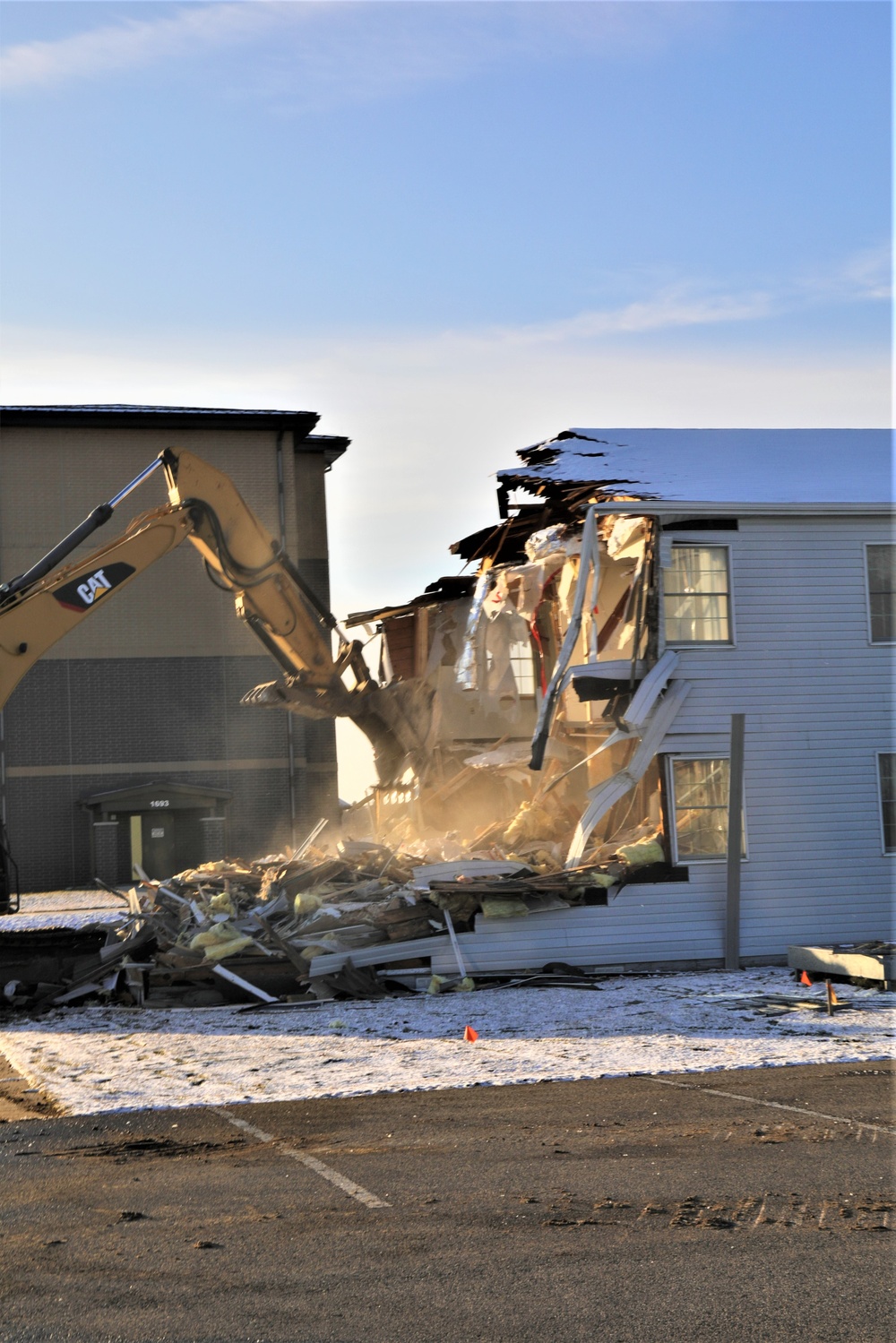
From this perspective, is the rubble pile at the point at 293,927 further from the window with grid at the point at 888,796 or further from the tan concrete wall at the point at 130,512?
the tan concrete wall at the point at 130,512

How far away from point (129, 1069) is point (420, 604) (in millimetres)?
14565

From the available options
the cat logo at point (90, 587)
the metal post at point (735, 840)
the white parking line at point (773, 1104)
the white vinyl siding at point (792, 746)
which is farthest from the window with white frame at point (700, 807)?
the cat logo at point (90, 587)

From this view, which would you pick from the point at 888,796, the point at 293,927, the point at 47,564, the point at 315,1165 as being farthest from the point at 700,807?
the point at 315,1165

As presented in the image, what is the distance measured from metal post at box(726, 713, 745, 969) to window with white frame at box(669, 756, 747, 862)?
16.1 inches

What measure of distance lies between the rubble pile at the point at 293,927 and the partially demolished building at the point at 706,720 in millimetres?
148

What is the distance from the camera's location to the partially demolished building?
17.4 metres

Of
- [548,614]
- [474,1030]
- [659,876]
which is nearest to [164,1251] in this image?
[474,1030]

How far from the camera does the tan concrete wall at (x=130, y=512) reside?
3591 cm

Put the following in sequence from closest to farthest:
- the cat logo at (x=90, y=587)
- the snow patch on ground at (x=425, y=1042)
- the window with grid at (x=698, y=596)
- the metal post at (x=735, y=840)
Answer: the snow patch on ground at (x=425, y=1042) → the cat logo at (x=90, y=587) → the metal post at (x=735, y=840) → the window with grid at (x=698, y=596)

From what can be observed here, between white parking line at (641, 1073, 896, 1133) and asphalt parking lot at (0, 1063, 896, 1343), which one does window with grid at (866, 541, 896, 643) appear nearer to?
asphalt parking lot at (0, 1063, 896, 1343)

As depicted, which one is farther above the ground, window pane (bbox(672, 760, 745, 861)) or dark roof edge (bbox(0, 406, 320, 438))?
dark roof edge (bbox(0, 406, 320, 438))

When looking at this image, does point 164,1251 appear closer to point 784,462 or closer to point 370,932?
point 370,932

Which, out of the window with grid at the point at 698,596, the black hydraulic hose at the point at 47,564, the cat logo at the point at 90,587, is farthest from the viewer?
the window with grid at the point at 698,596

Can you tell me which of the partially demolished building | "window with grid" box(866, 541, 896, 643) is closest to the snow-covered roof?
the partially demolished building
